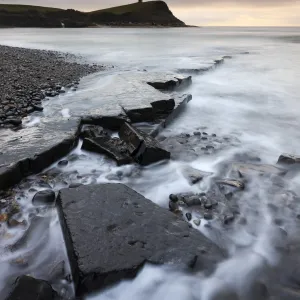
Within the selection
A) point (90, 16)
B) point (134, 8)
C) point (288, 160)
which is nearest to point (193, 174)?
point (288, 160)

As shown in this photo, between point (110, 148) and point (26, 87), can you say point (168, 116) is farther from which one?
point (26, 87)

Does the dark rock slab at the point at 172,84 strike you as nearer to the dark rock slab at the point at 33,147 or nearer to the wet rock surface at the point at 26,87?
the wet rock surface at the point at 26,87

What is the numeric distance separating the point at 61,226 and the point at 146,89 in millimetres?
3869

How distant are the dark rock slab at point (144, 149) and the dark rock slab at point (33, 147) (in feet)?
2.22

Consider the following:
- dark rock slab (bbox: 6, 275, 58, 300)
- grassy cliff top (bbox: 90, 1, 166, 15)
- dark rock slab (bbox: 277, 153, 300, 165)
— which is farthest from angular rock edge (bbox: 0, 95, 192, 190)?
grassy cliff top (bbox: 90, 1, 166, 15)

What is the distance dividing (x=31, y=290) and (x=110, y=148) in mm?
2016

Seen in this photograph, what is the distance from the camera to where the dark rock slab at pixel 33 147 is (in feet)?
8.87

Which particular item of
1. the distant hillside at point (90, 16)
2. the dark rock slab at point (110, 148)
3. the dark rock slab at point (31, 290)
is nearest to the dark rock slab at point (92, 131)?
the dark rock slab at point (110, 148)

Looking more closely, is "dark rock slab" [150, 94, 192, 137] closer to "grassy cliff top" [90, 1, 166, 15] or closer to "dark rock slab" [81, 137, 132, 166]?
"dark rock slab" [81, 137, 132, 166]

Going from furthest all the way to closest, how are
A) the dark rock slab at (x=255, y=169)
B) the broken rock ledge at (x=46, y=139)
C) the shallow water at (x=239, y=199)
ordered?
the dark rock slab at (x=255, y=169) → the broken rock ledge at (x=46, y=139) → the shallow water at (x=239, y=199)

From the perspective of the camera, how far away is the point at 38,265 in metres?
1.96

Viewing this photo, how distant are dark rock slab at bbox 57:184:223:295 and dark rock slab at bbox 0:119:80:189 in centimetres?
61

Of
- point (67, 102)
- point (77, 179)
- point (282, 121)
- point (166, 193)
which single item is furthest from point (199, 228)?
point (282, 121)

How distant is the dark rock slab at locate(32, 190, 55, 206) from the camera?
98.6 inches
